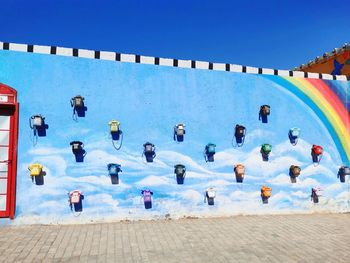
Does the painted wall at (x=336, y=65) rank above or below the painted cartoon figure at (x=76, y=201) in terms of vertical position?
above

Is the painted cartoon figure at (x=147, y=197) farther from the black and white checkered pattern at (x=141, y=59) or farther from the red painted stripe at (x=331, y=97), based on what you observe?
the red painted stripe at (x=331, y=97)

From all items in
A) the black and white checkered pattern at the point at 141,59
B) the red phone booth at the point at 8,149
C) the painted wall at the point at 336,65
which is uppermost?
the painted wall at the point at 336,65

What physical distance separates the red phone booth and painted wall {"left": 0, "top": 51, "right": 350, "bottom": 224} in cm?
13

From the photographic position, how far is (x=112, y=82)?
8.50 m

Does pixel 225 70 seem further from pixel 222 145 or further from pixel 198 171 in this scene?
pixel 198 171

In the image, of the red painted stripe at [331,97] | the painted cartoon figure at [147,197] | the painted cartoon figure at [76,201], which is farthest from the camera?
the red painted stripe at [331,97]

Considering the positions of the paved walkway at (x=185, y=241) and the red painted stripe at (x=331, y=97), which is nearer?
the paved walkway at (x=185, y=241)

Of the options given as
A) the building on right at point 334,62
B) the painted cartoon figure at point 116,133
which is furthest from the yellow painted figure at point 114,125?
the building on right at point 334,62

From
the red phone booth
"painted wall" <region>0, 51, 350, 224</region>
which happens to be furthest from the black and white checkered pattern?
the red phone booth

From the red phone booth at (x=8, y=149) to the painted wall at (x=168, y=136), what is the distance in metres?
0.13

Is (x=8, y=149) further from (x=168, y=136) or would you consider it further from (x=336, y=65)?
(x=336, y=65)

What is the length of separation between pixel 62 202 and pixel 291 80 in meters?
5.84

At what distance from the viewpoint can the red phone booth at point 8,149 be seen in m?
7.73

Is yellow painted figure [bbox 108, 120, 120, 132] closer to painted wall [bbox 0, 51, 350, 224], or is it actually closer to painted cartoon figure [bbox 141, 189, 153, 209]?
painted wall [bbox 0, 51, 350, 224]
